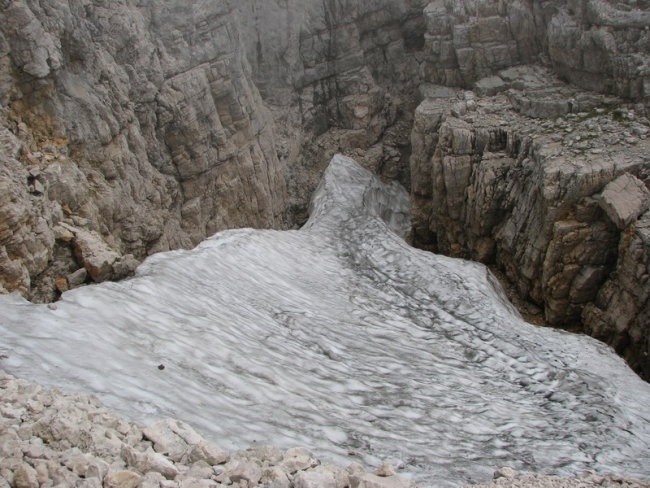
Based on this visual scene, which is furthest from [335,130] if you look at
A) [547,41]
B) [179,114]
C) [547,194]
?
[547,194]

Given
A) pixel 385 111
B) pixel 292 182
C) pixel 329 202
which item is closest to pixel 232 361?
pixel 329 202

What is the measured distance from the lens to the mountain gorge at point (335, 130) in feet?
46.9

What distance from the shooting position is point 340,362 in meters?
10.7

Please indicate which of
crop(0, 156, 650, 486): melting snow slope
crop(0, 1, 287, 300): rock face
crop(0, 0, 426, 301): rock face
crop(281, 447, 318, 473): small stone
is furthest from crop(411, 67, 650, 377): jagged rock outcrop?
crop(281, 447, 318, 473): small stone

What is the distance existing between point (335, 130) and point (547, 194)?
12.4m

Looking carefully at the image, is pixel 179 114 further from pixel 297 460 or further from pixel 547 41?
pixel 297 460

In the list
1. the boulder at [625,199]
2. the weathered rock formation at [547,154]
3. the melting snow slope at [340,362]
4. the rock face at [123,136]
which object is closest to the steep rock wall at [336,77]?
the rock face at [123,136]

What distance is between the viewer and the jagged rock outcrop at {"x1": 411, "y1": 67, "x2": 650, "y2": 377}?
1945cm

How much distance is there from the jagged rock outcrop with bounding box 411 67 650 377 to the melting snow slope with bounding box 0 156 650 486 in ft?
16.5

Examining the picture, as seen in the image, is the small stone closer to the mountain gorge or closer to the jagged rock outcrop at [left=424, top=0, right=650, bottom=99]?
the mountain gorge

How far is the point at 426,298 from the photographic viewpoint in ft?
51.3

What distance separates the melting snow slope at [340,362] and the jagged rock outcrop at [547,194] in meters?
5.02

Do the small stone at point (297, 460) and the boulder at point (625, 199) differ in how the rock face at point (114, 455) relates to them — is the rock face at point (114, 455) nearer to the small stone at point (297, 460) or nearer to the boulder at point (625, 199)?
the small stone at point (297, 460)

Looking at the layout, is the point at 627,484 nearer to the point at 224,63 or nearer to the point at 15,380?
the point at 15,380
